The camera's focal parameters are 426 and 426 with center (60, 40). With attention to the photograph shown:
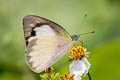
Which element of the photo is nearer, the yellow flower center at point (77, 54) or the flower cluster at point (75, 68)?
the flower cluster at point (75, 68)

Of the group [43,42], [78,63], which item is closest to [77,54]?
[78,63]

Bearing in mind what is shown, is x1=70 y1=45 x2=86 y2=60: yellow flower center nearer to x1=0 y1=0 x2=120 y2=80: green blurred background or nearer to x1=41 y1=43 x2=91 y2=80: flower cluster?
x1=41 y1=43 x2=91 y2=80: flower cluster

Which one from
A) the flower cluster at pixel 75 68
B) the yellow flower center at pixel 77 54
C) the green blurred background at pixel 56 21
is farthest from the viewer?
the green blurred background at pixel 56 21

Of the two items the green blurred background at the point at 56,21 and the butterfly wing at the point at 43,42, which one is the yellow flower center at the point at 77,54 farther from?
the green blurred background at the point at 56,21

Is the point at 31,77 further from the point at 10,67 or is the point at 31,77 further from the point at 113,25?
the point at 113,25

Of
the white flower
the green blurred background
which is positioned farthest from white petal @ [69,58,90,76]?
the green blurred background

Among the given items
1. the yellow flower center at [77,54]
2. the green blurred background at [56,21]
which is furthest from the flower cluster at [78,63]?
the green blurred background at [56,21]

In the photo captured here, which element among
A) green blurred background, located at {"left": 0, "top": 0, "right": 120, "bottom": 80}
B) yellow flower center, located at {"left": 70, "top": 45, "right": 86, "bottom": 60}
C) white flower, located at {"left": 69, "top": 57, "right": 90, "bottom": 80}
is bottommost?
green blurred background, located at {"left": 0, "top": 0, "right": 120, "bottom": 80}
